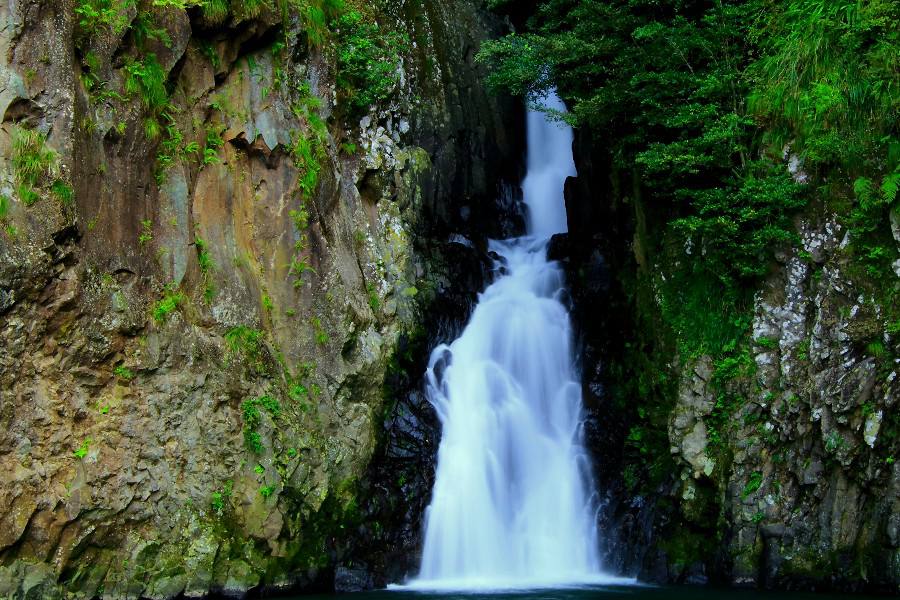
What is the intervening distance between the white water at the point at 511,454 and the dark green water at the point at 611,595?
0.71 meters

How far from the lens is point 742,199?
11.9m

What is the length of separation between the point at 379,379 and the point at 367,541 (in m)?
2.53

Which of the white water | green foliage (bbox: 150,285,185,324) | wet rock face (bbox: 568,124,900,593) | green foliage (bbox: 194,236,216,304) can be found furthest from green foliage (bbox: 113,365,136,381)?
wet rock face (bbox: 568,124,900,593)

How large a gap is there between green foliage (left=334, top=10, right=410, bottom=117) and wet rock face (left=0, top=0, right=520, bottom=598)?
427mm

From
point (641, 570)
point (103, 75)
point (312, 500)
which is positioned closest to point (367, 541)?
point (312, 500)

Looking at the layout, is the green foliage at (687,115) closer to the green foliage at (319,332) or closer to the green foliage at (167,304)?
the green foliage at (319,332)

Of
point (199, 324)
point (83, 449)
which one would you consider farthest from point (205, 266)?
point (83, 449)

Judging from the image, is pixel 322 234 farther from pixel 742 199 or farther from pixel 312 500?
pixel 742 199

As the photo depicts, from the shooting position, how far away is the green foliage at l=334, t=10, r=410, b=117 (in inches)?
573

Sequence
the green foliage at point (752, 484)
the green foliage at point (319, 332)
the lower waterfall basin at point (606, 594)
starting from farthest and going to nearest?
1. the green foliage at point (319, 332)
2. the green foliage at point (752, 484)
3. the lower waterfall basin at point (606, 594)

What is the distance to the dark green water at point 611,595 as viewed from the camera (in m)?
10.3

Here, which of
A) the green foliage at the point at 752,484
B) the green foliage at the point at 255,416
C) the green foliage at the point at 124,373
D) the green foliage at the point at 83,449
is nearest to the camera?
the green foliage at the point at 83,449

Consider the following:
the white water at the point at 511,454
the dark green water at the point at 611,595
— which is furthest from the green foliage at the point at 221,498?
the white water at the point at 511,454

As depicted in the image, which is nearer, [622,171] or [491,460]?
[491,460]
